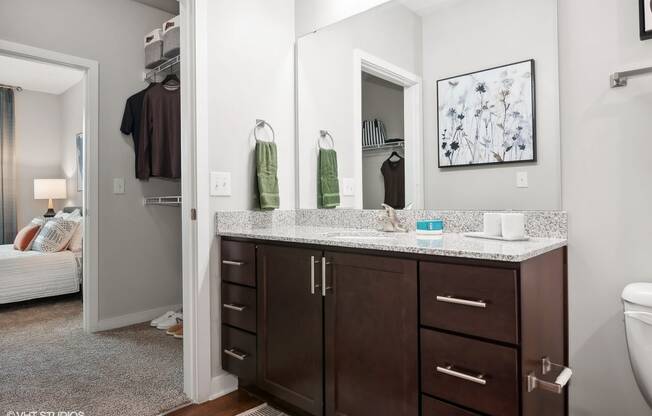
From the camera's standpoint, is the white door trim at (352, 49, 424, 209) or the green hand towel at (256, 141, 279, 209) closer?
the white door trim at (352, 49, 424, 209)

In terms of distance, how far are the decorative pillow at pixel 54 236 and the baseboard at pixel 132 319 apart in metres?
1.46

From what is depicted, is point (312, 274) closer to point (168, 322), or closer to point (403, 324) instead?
point (403, 324)

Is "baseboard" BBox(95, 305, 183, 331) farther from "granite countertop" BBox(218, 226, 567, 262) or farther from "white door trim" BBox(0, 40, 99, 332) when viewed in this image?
"granite countertop" BBox(218, 226, 567, 262)

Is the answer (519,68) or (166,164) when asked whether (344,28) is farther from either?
(166,164)

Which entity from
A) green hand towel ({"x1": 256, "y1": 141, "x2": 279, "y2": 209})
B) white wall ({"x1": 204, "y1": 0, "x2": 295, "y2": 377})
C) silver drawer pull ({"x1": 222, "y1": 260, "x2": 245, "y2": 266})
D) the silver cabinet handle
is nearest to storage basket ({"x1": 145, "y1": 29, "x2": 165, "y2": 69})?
white wall ({"x1": 204, "y1": 0, "x2": 295, "y2": 377})

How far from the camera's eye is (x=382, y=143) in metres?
2.07

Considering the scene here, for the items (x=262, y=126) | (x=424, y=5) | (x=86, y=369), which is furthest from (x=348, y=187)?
(x=86, y=369)

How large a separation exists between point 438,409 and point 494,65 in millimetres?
1337

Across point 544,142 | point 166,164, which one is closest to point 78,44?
point 166,164

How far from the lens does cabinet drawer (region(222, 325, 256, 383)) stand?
1.88m

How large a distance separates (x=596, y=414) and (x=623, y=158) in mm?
922

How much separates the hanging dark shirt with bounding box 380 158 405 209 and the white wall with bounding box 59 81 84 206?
524 cm

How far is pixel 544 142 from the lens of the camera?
1.55m

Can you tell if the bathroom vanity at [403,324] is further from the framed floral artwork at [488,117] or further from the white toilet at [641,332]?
the framed floral artwork at [488,117]
